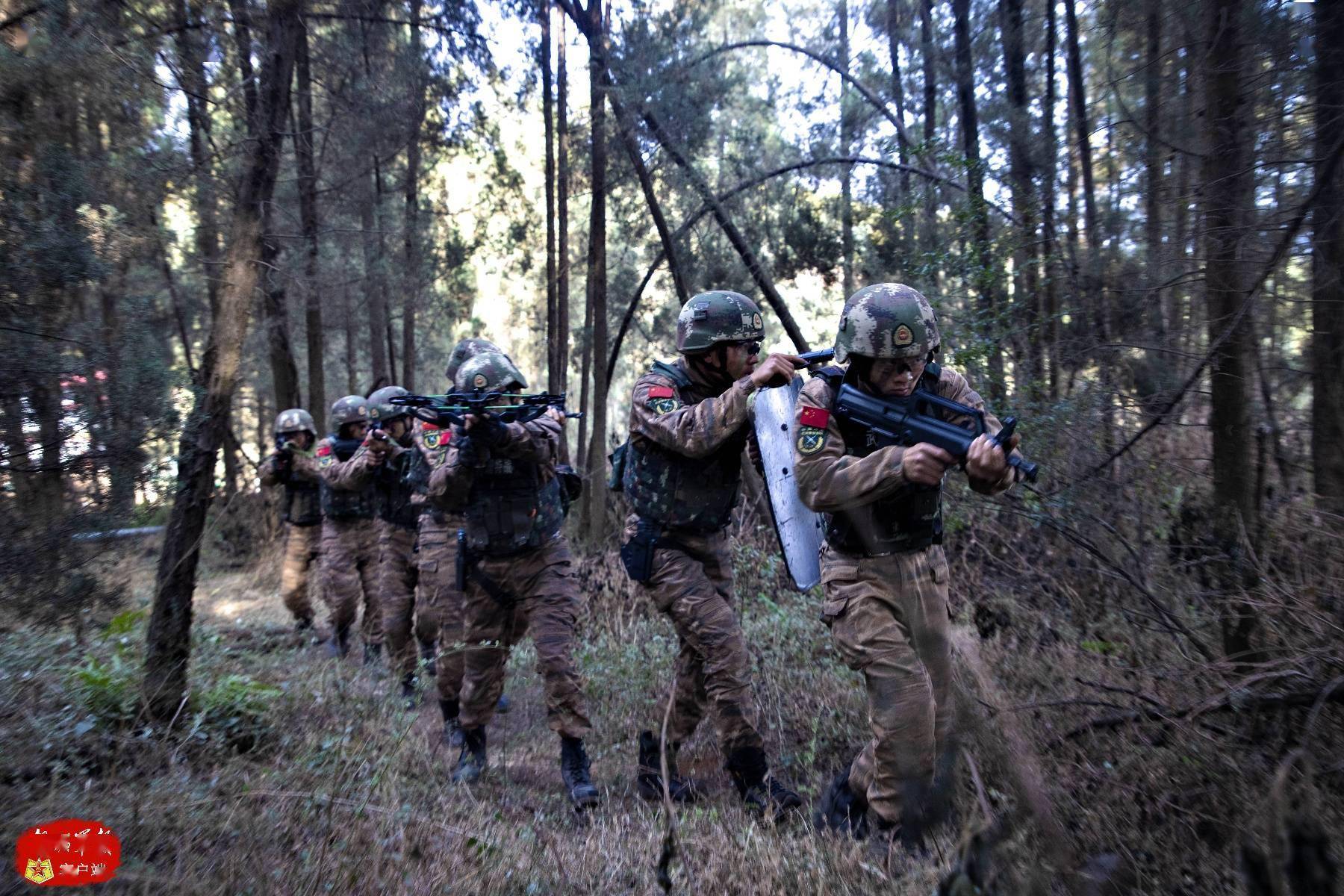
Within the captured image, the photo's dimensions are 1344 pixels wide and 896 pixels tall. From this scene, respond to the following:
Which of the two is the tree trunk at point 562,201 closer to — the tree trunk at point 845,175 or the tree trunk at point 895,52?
the tree trunk at point 845,175

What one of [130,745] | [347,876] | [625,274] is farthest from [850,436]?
[625,274]

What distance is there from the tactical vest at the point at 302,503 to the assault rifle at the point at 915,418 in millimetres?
6639

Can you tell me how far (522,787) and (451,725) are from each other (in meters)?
1.13

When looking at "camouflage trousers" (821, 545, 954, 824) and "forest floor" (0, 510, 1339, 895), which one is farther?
"camouflage trousers" (821, 545, 954, 824)

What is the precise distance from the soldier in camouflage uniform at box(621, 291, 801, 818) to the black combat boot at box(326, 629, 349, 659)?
4.12 meters

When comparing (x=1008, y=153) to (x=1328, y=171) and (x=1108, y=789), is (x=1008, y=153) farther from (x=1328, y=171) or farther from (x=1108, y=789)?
(x=1108, y=789)

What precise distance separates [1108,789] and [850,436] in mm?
1632

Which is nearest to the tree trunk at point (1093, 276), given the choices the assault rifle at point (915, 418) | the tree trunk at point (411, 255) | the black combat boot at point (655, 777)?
the assault rifle at point (915, 418)

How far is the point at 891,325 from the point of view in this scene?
11.3ft

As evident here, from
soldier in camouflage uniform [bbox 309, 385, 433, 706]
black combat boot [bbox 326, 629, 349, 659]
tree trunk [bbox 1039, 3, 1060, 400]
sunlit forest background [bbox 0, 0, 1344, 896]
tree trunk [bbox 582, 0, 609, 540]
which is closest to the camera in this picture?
sunlit forest background [bbox 0, 0, 1344, 896]

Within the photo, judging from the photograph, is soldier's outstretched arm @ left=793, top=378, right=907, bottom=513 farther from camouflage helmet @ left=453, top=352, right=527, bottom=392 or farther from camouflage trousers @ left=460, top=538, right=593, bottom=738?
camouflage helmet @ left=453, top=352, right=527, bottom=392

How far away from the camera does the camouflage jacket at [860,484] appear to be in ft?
10.7

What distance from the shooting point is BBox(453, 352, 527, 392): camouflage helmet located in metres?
5.13

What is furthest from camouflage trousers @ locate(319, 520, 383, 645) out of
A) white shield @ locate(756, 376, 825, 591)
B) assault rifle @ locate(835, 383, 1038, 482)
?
assault rifle @ locate(835, 383, 1038, 482)
